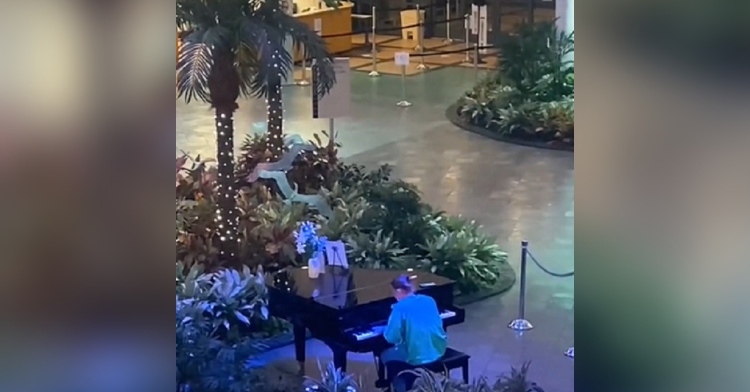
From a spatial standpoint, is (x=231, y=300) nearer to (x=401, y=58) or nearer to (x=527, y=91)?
(x=401, y=58)

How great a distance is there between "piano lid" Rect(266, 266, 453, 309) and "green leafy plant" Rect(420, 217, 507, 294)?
0.04 metres

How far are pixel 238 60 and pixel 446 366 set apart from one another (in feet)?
2.92

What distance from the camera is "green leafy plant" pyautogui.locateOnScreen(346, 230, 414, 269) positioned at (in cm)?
205

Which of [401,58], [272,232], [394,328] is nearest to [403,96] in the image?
[401,58]

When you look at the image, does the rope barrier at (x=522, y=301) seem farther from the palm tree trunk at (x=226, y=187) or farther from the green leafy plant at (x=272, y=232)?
the palm tree trunk at (x=226, y=187)

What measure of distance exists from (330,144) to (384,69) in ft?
0.74

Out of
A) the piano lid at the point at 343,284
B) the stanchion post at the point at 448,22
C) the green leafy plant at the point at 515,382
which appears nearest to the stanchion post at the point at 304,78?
the stanchion post at the point at 448,22

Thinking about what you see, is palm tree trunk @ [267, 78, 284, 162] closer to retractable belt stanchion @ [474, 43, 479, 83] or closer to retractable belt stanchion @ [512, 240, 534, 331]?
retractable belt stanchion @ [474, 43, 479, 83]

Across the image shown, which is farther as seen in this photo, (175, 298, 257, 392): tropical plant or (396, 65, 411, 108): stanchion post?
(396, 65, 411, 108): stanchion post

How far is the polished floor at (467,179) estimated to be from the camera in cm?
199

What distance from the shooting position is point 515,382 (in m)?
2.03

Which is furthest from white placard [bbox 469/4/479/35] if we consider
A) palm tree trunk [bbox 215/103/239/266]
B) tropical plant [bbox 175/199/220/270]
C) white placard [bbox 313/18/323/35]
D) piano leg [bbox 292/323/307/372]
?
piano leg [bbox 292/323/307/372]

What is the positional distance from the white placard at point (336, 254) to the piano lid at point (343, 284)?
0.7 inches
